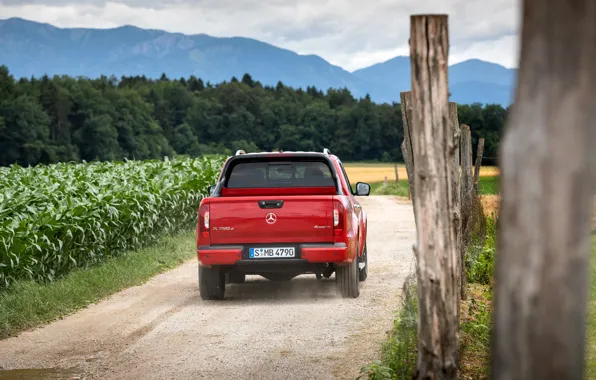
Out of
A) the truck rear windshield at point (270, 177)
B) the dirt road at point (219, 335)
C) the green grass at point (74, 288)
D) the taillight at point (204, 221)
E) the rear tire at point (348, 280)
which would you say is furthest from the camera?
the truck rear windshield at point (270, 177)

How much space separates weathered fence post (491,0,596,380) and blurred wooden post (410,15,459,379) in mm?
2532

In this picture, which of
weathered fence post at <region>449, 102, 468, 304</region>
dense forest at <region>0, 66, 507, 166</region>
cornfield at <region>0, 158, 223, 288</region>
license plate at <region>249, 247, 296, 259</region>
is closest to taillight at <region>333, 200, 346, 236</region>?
license plate at <region>249, 247, 296, 259</region>

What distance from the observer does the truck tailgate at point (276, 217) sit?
37.1ft

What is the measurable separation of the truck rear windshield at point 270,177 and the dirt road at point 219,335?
4.74ft

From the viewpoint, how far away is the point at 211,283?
39.5 ft

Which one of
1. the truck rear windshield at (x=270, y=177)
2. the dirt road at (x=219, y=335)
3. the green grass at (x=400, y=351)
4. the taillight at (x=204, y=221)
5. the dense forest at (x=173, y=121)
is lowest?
the dirt road at (x=219, y=335)

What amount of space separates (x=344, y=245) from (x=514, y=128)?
8.01m

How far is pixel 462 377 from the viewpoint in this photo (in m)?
7.57

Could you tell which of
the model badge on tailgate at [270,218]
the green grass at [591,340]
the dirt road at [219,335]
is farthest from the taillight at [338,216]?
the green grass at [591,340]

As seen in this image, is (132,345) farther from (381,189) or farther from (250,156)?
(381,189)

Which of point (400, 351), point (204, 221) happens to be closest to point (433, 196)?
point (400, 351)

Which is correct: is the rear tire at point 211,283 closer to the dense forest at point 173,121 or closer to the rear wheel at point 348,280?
the rear wheel at point 348,280

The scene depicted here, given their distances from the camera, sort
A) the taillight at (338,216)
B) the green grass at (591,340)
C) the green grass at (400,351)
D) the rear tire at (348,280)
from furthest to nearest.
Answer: the rear tire at (348,280)
the taillight at (338,216)
the green grass at (591,340)
the green grass at (400,351)

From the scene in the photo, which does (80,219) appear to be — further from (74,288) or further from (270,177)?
(270,177)
